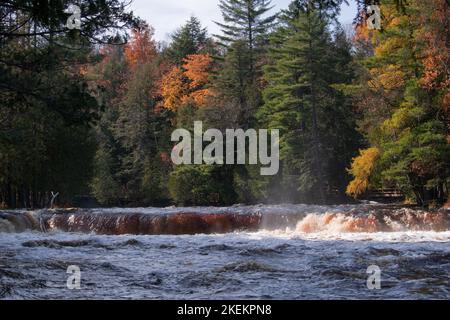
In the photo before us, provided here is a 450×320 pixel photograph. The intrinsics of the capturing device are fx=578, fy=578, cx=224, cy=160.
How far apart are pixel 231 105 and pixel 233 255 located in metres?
24.7

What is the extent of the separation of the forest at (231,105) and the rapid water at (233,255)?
3.34 m

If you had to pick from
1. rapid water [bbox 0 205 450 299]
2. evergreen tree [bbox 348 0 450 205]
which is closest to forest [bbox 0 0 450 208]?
evergreen tree [bbox 348 0 450 205]

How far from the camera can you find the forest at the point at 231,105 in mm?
14492

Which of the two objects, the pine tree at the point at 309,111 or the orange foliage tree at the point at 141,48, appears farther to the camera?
the orange foliage tree at the point at 141,48

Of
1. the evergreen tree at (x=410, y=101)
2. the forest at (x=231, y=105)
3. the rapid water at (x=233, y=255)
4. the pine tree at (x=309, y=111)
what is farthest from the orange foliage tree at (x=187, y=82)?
the rapid water at (x=233, y=255)

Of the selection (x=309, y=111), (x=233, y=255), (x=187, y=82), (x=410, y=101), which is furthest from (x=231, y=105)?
(x=233, y=255)

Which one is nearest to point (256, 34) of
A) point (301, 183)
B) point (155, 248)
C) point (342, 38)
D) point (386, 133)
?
point (342, 38)

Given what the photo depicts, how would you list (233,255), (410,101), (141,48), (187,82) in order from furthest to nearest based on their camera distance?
(141,48) → (187,82) → (410,101) → (233,255)

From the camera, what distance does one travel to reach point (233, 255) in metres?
13.5

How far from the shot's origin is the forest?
1449 centimetres

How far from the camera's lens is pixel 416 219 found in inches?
752

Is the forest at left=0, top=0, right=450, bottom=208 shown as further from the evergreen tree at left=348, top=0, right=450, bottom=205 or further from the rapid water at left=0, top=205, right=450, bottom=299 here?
the rapid water at left=0, top=205, right=450, bottom=299

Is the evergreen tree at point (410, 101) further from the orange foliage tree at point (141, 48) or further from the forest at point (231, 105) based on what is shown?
the orange foliage tree at point (141, 48)

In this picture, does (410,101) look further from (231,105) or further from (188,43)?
(188,43)
